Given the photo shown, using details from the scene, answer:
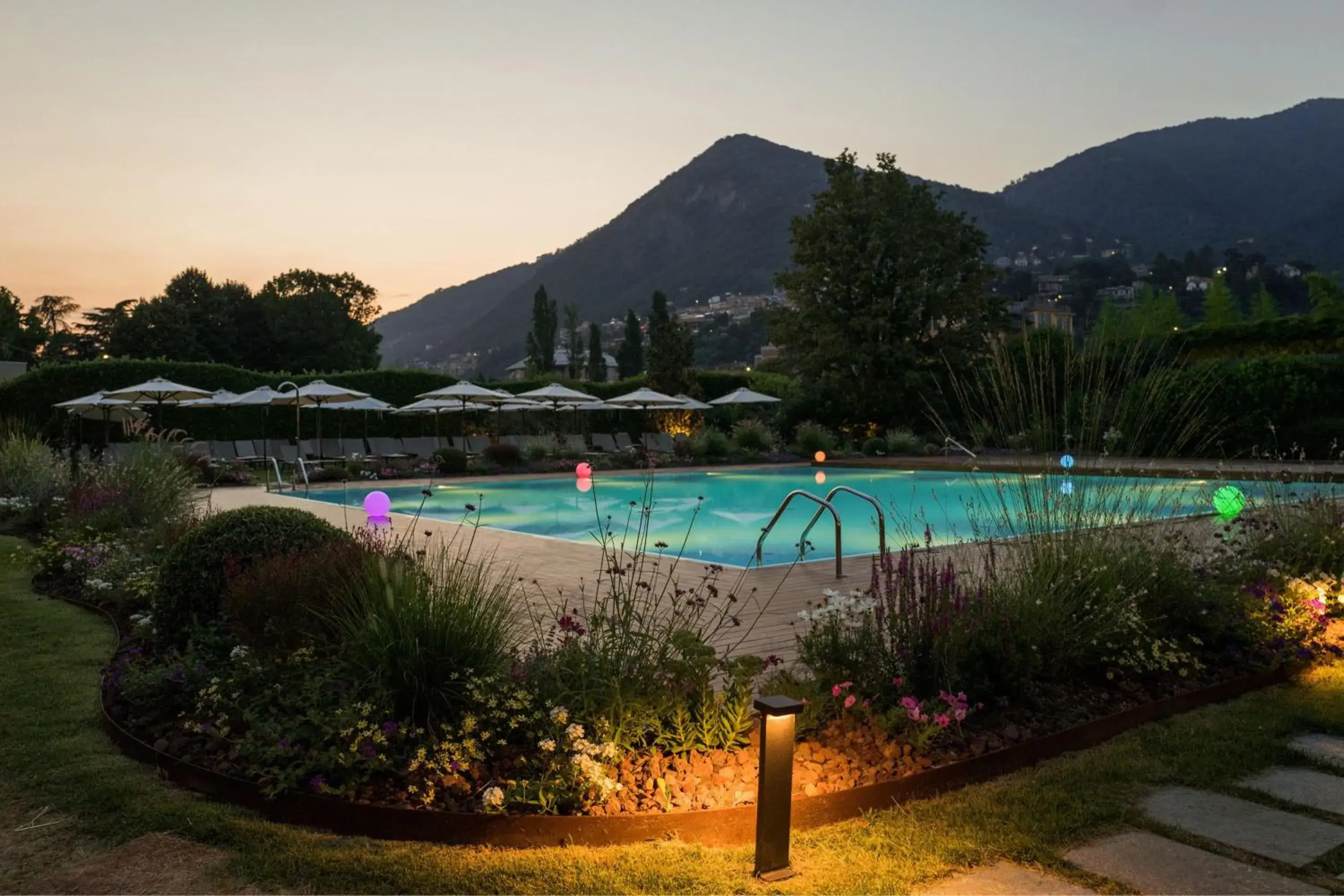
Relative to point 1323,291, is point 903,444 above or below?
below

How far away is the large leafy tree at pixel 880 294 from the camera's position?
79.7ft

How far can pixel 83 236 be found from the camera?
2020 cm

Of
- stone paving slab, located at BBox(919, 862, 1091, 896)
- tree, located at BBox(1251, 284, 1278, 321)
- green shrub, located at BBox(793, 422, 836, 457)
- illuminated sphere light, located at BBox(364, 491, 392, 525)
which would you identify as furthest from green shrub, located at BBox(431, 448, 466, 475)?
tree, located at BBox(1251, 284, 1278, 321)

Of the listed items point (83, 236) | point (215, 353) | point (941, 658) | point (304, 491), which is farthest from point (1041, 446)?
point (215, 353)

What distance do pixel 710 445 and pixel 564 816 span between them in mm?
17990

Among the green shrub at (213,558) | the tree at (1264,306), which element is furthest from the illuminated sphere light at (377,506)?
the tree at (1264,306)

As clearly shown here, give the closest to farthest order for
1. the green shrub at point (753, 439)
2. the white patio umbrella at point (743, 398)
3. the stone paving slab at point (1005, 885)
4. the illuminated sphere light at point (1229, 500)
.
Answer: the stone paving slab at point (1005, 885) < the illuminated sphere light at point (1229, 500) < the green shrub at point (753, 439) < the white patio umbrella at point (743, 398)

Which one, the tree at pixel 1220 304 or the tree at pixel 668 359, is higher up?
the tree at pixel 1220 304

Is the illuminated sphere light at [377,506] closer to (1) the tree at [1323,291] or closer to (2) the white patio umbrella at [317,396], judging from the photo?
(2) the white patio umbrella at [317,396]

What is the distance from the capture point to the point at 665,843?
2543 mm

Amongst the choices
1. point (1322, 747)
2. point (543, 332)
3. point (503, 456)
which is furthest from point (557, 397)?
point (543, 332)

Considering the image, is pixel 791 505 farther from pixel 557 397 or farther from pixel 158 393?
pixel 158 393

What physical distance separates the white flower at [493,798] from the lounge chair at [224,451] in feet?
58.8

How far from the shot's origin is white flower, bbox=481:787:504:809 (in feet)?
8.48
